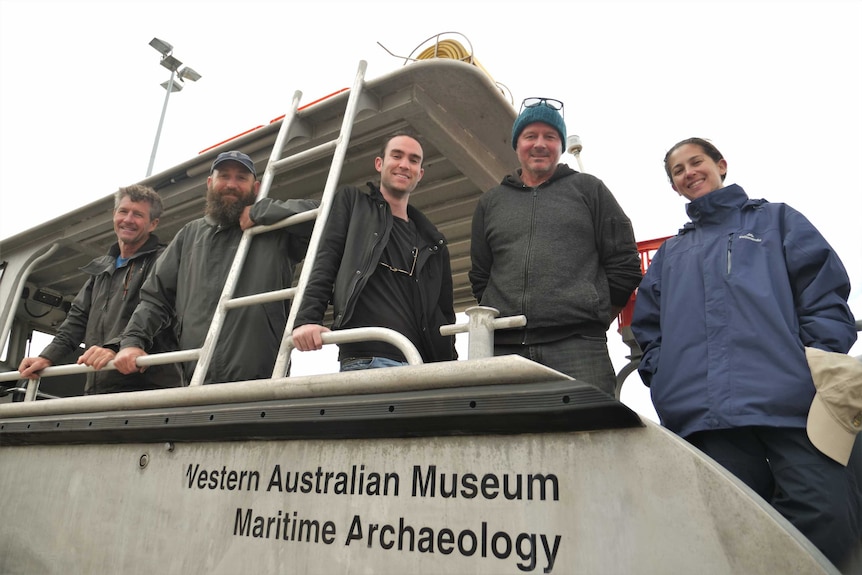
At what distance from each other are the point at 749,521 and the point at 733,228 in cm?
107

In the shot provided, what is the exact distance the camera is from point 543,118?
2381 mm

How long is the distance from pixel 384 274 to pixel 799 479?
1558 millimetres

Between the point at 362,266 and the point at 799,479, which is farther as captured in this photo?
the point at 362,266

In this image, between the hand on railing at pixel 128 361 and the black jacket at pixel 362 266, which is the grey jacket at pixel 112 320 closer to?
the hand on railing at pixel 128 361

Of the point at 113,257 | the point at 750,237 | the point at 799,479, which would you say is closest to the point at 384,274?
the point at 750,237

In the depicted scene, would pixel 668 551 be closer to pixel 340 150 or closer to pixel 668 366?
pixel 668 366

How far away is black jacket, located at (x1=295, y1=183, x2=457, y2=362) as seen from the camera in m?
2.24

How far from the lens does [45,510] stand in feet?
7.73

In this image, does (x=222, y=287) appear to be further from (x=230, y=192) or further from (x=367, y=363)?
(x=367, y=363)

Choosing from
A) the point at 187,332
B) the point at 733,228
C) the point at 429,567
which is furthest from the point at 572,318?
the point at 187,332

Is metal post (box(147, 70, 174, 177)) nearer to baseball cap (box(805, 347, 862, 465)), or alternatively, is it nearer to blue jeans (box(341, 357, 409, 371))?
blue jeans (box(341, 357, 409, 371))

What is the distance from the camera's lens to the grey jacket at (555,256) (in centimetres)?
206

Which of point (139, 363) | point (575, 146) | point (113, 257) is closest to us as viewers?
point (139, 363)

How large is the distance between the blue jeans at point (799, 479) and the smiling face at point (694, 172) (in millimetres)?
900
